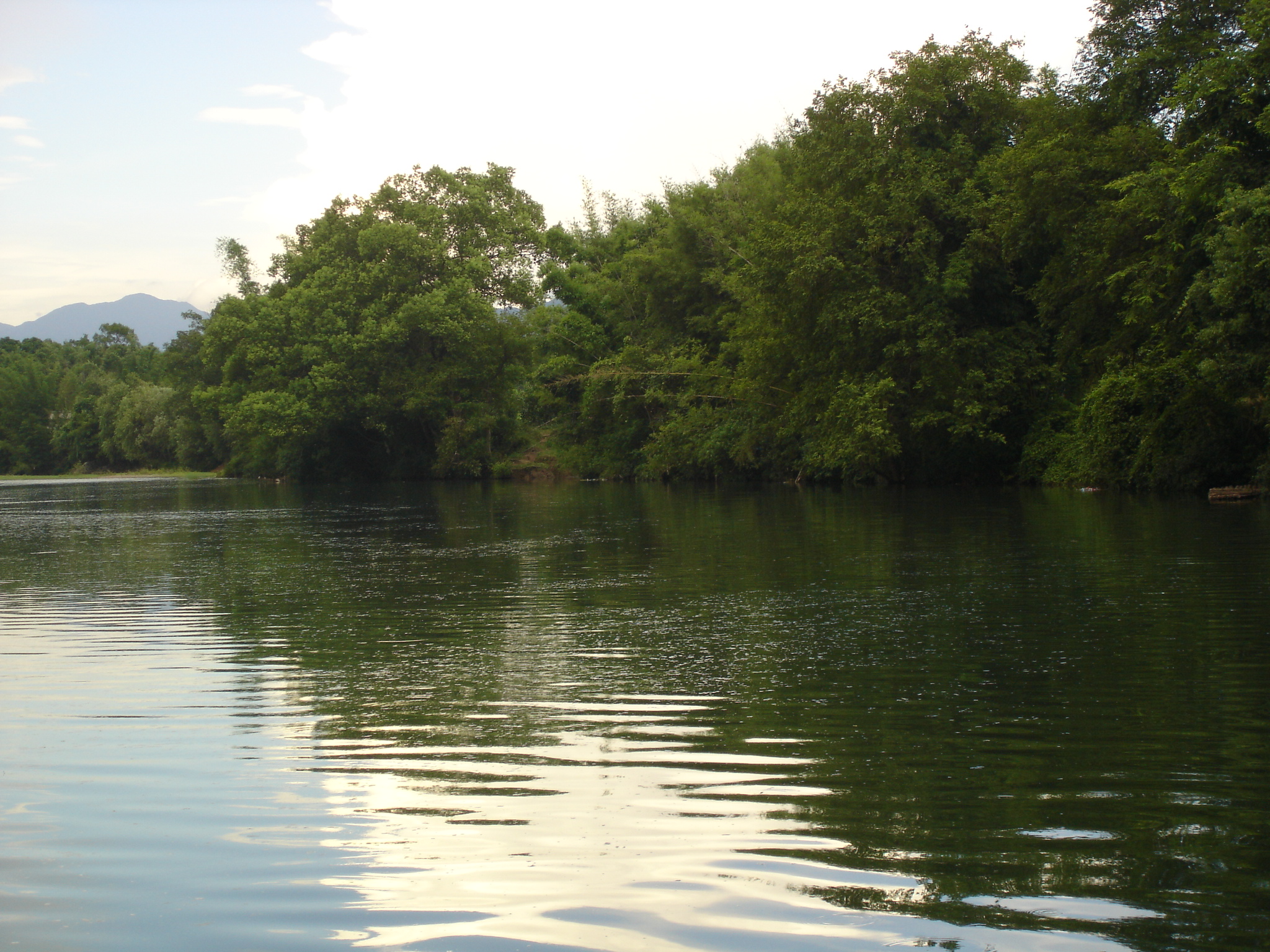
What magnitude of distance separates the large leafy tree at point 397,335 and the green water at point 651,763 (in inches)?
1877

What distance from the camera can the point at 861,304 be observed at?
122 feet

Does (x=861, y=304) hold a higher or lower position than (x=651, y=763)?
higher

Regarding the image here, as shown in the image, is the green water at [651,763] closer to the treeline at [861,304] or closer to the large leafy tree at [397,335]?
the treeline at [861,304]

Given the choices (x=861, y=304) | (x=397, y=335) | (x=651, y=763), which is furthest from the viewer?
(x=397, y=335)

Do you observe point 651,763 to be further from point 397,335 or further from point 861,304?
point 397,335

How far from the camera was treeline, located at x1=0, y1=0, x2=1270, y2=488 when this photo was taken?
26422 millimetres

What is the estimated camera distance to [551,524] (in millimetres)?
26438

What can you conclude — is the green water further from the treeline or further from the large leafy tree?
the large leafy tree

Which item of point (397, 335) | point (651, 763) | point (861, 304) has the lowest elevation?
point (651, 763)

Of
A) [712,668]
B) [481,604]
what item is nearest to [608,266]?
[481,604]

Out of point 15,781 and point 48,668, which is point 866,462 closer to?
point 48,668

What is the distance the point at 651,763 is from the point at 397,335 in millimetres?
57011

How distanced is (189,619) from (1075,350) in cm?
3005

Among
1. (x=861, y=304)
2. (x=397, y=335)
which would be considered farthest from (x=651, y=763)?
(x=397, y=335)
